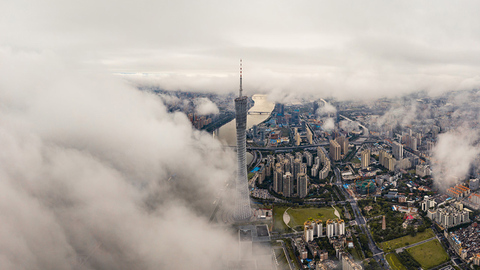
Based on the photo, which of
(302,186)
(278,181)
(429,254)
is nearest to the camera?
(429,254)

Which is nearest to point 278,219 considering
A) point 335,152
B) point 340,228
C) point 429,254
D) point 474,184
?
point 340,228

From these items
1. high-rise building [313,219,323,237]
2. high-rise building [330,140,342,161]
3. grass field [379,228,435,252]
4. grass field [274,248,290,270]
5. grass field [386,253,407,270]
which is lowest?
grass field [386,253,407,270]

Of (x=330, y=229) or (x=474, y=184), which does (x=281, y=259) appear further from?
(x=474, y=184)

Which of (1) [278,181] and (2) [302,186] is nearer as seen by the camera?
(2) [302,186]

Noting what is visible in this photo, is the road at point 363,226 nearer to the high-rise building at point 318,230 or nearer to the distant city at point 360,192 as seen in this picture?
the distant city at point 360,192

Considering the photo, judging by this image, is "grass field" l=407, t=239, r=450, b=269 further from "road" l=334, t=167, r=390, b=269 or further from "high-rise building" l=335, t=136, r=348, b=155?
"high-rise building" l=335, t=136, r=348, b=155

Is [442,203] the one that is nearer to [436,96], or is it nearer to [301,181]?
[301,181]

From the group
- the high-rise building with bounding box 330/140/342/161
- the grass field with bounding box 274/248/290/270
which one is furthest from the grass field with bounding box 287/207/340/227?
the high-rise building with bounding box 330/140/342/161
